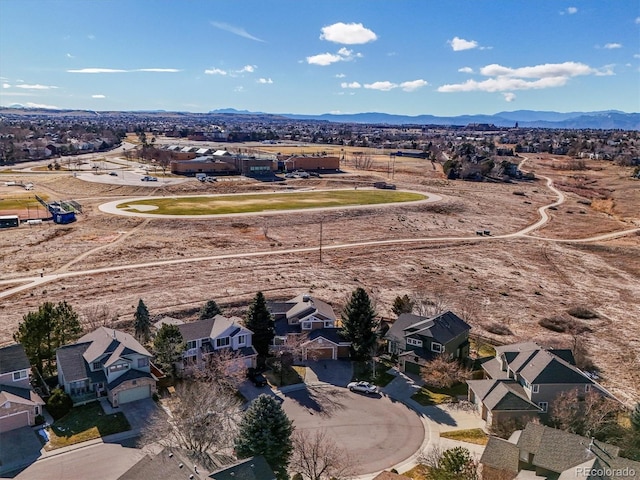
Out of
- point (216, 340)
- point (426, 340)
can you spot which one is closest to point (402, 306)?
point (426, 340)

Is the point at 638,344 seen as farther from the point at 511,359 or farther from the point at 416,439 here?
the point at 416,439

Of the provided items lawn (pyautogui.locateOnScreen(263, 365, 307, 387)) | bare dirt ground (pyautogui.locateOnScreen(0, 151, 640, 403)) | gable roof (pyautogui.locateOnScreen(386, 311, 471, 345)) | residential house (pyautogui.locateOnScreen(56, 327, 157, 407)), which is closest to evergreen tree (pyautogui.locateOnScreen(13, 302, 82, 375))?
residential house (pyautogui.locateOnScreen(56, 327, 157, 407))

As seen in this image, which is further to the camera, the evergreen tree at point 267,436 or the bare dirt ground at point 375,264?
the bare dirt ground at point 375,264

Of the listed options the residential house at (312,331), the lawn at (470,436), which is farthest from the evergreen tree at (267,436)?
the residential house at (312,331)

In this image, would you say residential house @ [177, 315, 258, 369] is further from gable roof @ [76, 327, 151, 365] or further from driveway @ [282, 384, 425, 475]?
driveway @ [282, 384, 425, 475]

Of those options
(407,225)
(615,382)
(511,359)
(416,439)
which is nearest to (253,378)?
(416,439)

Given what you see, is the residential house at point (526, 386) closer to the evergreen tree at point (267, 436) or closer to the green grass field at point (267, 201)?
the evergreen tree at point (267, 436)
